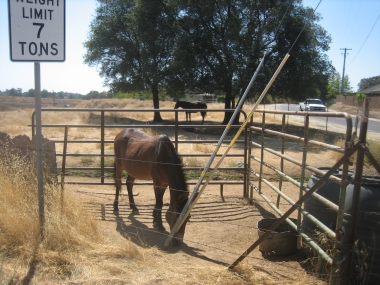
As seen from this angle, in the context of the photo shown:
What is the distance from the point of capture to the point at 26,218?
377 centimetres

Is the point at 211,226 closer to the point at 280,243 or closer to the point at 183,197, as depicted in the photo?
the point at 183,197

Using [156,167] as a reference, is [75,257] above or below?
below

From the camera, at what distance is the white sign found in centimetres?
350

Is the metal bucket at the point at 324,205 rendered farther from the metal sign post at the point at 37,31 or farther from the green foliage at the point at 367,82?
the green foliage at the point at 367,82

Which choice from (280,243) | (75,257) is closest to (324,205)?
(280,243)

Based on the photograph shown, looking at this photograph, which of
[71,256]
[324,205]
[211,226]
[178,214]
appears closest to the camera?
[71,256]

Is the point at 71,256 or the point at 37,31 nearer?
the point at 71,256

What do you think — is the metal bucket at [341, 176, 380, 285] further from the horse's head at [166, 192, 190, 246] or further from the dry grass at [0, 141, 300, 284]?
the horse's head at [166, 192, 190, 246]

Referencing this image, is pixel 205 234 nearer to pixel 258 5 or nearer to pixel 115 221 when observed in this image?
A: pixel 115 221

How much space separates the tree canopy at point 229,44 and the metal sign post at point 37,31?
572 inches

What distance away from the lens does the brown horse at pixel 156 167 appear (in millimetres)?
4963

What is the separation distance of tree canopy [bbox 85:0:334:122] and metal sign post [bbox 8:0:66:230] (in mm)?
14516

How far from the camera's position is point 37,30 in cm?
358

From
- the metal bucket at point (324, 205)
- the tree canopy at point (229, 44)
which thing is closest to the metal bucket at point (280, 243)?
the metal bucket at point (324, 205)
